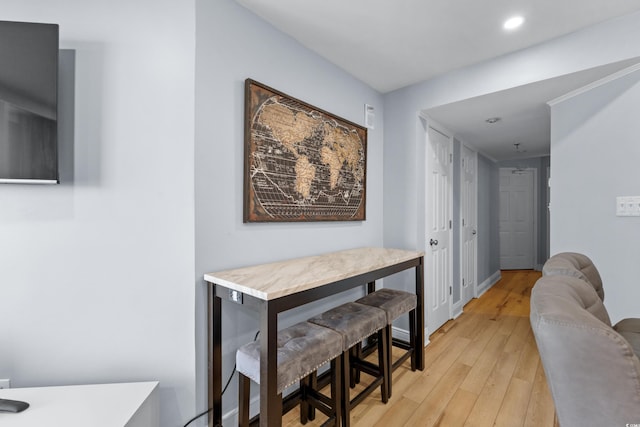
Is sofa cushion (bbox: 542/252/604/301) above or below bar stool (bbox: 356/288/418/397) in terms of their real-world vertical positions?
above

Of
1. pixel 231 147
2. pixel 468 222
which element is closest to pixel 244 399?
pixel 231 147

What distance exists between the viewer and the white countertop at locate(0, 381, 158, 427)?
3.49ft

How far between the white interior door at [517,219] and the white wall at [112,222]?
19.4 feet

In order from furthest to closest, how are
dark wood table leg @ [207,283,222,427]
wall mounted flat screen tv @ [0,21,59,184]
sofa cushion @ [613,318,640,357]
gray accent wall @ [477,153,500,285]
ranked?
1. gray accent wall @ [477,153,500,285]
2. dark wood table leg @ [207,283,222,427]
3. sofa cushion @ [613,318,640,357]
4. wall mounted flat screen tv @ [0,21,59,184]

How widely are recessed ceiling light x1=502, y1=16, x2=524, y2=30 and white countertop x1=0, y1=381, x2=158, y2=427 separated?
2.76 metres

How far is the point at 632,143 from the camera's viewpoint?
6.08 ft

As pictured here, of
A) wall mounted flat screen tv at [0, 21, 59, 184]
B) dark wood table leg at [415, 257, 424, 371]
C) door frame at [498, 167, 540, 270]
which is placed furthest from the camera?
door frame at [498, 167, 540, 270]

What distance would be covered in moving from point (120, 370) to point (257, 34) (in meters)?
1.94

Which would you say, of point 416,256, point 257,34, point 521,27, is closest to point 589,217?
point 416,256

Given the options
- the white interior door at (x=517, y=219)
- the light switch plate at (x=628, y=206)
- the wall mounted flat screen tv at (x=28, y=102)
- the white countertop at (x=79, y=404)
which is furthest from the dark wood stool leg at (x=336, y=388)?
the white interior door at (x=517, y=219)

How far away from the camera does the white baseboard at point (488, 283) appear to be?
13.4 feet

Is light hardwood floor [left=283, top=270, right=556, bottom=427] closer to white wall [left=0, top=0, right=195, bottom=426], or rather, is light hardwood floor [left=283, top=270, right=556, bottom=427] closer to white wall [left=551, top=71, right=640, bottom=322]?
white wall [left=551, top=71, right=640, bottom=322]

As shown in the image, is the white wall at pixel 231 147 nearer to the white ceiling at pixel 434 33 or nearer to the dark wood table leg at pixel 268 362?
the white ceiling at pixel 434 33

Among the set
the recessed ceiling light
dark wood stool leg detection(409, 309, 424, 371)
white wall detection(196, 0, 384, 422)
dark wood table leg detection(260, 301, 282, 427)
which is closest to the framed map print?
white wall detection(196, 0, 384, 422)
